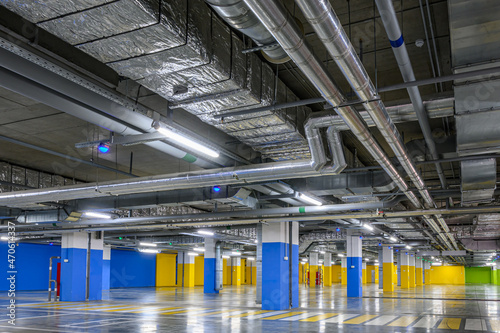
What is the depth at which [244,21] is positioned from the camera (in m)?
4.74

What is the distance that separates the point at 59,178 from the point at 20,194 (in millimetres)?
2620

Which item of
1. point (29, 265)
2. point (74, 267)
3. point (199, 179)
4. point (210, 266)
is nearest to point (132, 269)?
point (29, 265)

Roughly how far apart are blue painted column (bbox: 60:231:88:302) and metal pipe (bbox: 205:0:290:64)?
1967cm

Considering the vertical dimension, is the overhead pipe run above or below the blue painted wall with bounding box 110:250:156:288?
above

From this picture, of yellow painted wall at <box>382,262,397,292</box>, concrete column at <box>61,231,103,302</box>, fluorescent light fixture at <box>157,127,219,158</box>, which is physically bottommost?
yellow painted wall at <box>382,262,397,292</box>

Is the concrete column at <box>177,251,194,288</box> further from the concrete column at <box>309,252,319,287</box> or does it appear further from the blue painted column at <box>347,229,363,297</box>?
the blue painted column at <box>347,229,363,297</box>

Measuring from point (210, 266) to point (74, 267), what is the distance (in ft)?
32.6

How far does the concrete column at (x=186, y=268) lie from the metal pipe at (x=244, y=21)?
1559 inches

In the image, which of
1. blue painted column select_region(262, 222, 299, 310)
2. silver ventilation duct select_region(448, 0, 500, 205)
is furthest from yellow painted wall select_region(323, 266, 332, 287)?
silver ventilation duct select_region(448, 0, 500, 205)

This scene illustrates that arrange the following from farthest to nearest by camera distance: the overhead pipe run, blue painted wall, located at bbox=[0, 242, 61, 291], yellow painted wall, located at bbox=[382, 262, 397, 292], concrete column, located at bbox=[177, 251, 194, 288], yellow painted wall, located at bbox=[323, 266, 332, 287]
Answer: yellow painted wall, located at bbox=[323, 266, 332, 287]
concrete column, located at bbox=[177, 251, 194, 288]
yellow painted wall, located at bbox=[382, 262, 397, 292]
blue painted wall, located at bbox=[0, 242, 61, 291]
the overhead pipe run

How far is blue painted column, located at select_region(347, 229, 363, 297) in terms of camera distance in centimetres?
2672

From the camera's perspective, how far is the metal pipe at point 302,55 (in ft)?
12.2

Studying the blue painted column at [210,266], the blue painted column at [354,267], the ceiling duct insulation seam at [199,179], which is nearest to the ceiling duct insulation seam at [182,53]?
the ceiling duct insulation seam at [199,179]

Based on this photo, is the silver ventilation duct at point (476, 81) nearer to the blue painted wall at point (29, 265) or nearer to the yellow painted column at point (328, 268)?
the blue painted wall at point (29, 265)
